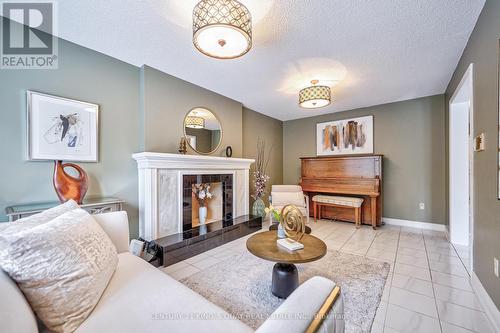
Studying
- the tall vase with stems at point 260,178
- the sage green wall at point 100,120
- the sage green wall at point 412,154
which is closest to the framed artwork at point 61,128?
the sage green wall at point 100,120

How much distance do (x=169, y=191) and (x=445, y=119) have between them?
457 centimetres

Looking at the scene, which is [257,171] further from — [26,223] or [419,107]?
[26,223]

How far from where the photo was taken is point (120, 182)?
8.64 feet

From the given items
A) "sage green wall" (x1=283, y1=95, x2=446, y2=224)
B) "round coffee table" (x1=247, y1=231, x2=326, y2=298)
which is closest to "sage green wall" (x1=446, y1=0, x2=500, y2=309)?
"round coffee table" (x1=247, y1=231, x2=326, y2=298)

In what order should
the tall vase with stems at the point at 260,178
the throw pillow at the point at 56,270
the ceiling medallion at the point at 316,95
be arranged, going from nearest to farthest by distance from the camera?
the throw pillow at the point at 56,270 → the ceiling medallion at the point at 316,95 → the tall vase with stems at the point at 260,178

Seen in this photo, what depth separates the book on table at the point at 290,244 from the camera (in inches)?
69.2

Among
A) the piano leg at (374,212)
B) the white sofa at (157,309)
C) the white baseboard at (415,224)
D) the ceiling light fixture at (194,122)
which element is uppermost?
the ceiling light fixture at (194,122)

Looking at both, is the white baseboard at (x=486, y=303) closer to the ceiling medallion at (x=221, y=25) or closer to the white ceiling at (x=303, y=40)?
the white ceiling at (x=303, y=40)

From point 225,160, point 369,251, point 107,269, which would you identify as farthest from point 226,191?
point 107,269

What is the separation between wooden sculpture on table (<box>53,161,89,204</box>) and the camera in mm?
1946

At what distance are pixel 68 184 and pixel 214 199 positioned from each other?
2054mm

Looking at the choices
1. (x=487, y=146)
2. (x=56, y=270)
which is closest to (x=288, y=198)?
(x=487, y=146)

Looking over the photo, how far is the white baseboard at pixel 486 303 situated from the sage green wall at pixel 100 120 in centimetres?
345

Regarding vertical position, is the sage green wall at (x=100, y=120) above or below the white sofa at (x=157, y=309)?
above
